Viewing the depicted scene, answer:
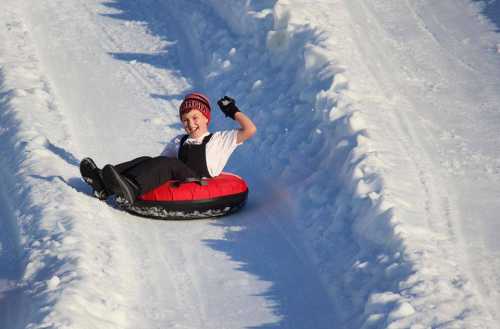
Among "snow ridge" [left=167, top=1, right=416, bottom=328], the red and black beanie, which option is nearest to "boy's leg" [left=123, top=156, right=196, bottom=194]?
the red and black beanie

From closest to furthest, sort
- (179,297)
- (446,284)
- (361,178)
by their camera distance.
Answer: (446,284)
(179,297)
(361,178)

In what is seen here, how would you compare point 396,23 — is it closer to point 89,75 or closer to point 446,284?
point 89,75

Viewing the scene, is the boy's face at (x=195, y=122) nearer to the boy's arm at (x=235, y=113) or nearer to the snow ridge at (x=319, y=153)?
the boy's arm at (x=235, y=113)

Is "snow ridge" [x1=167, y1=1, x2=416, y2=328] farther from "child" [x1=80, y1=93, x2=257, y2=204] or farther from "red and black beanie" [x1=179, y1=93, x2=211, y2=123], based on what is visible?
"red and black beanie" [x1=179, y1=93, x2=211, y2=123]

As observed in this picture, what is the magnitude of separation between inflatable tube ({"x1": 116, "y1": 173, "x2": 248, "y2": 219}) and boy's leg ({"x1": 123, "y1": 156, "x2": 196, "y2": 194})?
80 millimetres

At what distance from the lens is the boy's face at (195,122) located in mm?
7324

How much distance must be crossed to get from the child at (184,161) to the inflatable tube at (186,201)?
0.30 feet

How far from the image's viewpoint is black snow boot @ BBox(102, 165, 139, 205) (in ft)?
22.0

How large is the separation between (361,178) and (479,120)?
2.51m

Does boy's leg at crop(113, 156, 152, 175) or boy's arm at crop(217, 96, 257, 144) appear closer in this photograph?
boy's leg at crop(113, 156, 152, 175)

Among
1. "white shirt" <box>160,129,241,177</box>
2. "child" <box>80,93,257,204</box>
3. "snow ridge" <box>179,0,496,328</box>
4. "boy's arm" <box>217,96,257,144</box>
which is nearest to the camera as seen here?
A: "snow ridge" <box>179,0,496,328</box>

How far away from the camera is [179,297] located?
583 cm

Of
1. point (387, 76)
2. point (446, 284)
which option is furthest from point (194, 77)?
point (446, 284)

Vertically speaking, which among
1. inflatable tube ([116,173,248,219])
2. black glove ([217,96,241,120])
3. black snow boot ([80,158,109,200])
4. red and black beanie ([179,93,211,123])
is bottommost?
inflatable tube ([116,173,248,219])
